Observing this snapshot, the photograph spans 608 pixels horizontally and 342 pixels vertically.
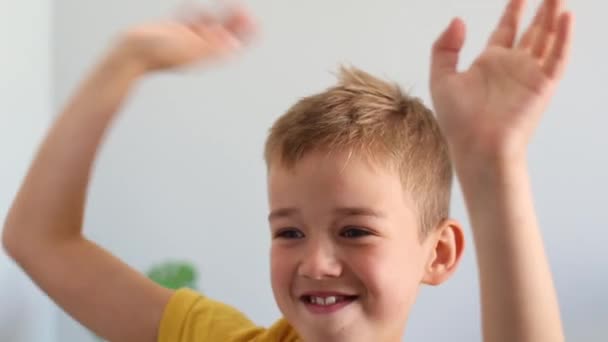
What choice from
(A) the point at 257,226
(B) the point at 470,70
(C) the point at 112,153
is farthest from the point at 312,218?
(C) the point at 112,153

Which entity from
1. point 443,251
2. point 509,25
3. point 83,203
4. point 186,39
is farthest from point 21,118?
point 509,25

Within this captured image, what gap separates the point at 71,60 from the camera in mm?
1234

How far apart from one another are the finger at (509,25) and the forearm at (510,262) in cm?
10

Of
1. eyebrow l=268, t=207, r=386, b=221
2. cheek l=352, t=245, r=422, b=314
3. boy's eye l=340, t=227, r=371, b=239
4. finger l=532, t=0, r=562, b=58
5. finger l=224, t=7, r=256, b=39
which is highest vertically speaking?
finger l=224, t=7, r=256, b=39

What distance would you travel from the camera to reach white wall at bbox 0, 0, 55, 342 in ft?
3.41

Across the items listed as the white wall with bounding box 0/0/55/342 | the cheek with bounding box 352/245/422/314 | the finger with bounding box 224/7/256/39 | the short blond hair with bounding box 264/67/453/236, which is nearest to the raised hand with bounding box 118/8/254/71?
the finger with bounding box 224/7/256/39

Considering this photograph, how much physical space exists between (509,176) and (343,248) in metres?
0.19

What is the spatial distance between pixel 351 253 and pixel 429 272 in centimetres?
11

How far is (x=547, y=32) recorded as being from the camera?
53 centimetres

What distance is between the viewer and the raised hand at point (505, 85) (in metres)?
0.51

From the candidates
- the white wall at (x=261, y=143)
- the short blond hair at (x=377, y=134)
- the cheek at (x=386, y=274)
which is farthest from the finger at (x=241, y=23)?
the white wall at (x=261, y=143)

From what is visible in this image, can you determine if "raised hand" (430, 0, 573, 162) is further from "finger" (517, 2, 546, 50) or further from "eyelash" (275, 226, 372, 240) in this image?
"eyelash" (275, 226, 372, 240)

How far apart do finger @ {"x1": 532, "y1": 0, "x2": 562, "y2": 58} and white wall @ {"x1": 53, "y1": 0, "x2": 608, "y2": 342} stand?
548 mm

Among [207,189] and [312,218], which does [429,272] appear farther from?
[207,189]
